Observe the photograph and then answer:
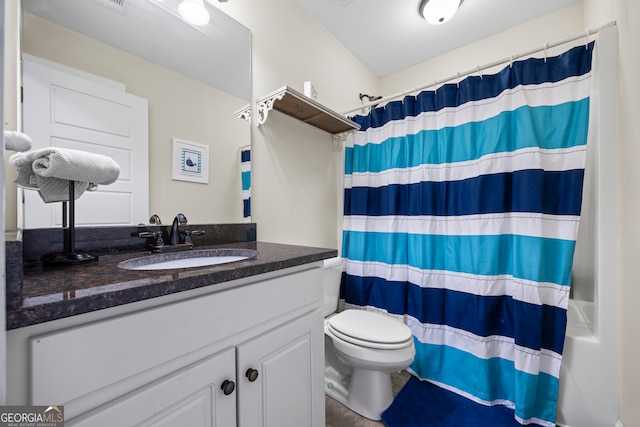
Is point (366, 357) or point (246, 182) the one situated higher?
point (246, 182)

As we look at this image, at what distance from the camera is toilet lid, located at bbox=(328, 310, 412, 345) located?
1221 millimetres

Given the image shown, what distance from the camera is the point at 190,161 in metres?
1.12

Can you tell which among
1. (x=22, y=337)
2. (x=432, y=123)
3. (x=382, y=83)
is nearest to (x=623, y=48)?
(x=432, y=123)

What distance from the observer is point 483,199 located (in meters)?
1.36

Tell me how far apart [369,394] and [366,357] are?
0.94 feet

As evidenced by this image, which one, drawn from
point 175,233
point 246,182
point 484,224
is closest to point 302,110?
point 246,182

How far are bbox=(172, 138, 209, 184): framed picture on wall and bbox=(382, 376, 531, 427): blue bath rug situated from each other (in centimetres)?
154

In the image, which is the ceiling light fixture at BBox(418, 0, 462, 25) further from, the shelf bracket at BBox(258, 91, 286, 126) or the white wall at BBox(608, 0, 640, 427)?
the shelf bracket at BBox(258, 91, 286, 126)

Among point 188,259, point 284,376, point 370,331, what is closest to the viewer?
point 284,376

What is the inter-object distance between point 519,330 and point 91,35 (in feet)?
7.37

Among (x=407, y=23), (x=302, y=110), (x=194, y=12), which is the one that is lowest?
(x=302, y=110)

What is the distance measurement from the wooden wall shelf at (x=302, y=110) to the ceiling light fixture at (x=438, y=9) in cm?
81

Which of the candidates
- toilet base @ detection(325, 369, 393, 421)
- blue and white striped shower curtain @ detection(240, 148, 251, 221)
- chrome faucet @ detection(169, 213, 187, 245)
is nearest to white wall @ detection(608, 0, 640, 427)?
toilet base @ detection(325, 369, 393, 421)

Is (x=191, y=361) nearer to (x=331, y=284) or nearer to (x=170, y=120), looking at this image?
(x=170, y=120)
